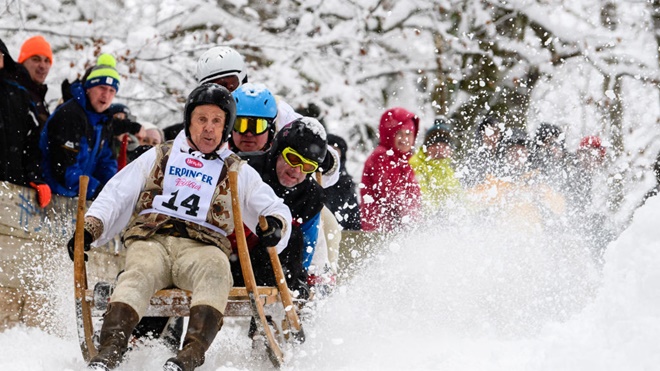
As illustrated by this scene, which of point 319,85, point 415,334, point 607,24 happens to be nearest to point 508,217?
point 415,334

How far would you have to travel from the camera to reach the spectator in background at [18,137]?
605 cm

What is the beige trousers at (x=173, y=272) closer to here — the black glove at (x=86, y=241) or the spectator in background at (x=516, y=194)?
Result: the black glove at (x=86, y=241)

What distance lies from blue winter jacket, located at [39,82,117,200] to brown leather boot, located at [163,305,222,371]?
2.79m

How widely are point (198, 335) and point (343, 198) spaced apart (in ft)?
13.1

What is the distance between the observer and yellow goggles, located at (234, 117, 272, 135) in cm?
543

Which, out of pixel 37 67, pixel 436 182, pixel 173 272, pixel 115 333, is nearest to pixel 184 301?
pixel 173 272

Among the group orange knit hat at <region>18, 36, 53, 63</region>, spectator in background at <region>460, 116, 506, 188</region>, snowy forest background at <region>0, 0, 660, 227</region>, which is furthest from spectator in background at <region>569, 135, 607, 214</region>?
orange knit hat at <region>18, 36, 53, 63</region>

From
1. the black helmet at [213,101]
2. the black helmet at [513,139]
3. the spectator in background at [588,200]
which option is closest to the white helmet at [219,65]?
the black helmet at [213,101]

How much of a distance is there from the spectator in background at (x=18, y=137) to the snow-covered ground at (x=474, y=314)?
2.72 feet

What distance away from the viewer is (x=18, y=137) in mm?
6156

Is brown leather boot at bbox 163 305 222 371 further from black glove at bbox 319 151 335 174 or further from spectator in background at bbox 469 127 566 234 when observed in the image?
spectator in background at bbox 469 127 566 234

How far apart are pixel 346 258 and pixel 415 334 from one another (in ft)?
5.18

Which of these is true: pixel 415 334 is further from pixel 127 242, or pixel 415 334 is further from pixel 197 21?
pixel 197 21

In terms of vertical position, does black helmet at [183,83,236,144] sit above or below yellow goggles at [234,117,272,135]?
above
